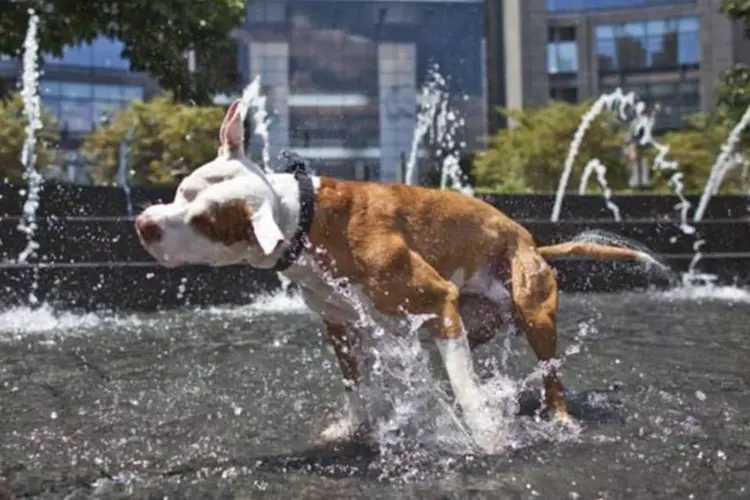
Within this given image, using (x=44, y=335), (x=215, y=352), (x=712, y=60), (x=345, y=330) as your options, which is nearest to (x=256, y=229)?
(x=345, y=330)

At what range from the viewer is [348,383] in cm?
433

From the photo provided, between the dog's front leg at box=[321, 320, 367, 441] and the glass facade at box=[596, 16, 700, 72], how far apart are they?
64.5 m

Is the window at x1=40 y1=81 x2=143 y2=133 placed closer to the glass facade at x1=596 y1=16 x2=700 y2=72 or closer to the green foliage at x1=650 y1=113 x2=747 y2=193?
the glass facade at x1=596 y1=16 x2=700 y2=72

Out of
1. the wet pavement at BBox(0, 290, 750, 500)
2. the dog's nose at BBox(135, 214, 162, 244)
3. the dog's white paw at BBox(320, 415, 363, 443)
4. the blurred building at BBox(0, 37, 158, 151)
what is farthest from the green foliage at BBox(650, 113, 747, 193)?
the blurred building at BBox(0, 37, 158, 151)

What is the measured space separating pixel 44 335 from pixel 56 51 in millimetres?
6542

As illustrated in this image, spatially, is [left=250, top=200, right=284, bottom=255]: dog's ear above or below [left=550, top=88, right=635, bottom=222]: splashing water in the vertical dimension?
below

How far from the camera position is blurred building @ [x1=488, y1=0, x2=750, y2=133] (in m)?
65.0

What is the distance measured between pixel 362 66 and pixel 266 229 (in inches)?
2564

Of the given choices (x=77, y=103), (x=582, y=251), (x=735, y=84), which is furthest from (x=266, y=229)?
(x=77, y=103)

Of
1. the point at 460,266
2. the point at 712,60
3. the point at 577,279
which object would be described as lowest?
the point at 577,279

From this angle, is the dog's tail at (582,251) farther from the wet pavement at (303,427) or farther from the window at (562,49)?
the window at (562,49)

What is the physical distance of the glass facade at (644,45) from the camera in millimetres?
65000

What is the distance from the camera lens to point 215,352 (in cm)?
668

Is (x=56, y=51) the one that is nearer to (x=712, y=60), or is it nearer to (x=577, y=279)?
(x=577, y=279)
